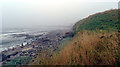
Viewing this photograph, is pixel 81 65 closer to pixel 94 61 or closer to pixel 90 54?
pixel 94 61

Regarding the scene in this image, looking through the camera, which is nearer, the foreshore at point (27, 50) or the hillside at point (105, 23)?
the foreshore at point (27, 50)

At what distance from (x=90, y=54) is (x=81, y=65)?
76 centimetres

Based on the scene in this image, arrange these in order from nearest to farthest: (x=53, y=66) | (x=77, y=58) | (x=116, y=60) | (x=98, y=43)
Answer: (x=116, y=60)
(x=53, y=66)
(x=77, y=58)
(x=98, y=43)

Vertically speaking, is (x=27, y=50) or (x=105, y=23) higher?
(x=105, y=23)

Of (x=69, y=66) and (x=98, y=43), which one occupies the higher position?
(x=98, y=43)

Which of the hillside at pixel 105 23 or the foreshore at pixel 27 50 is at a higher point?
the hillside at pixel 105 23

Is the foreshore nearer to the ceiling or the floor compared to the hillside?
nearer to the floor

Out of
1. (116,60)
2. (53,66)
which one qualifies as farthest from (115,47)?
(53,66)

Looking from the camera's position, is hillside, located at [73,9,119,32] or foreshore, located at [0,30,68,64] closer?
foreshore, located at [0,30,68,64]

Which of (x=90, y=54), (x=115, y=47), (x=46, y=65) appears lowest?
(x=46, y=65)

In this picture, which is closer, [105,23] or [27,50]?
[27,50]

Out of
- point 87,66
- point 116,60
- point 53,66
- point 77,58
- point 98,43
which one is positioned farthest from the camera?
point 98,43

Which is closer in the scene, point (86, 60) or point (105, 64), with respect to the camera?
point (105, 64)

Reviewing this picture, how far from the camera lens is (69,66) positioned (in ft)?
10.6
